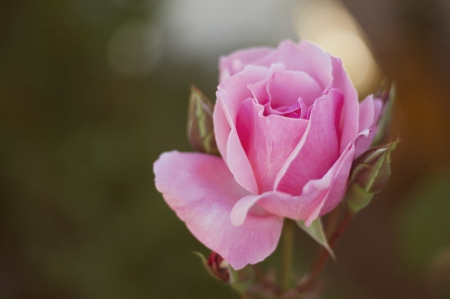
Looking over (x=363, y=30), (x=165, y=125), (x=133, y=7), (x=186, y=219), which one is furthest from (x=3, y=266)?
(x=363, y=30)

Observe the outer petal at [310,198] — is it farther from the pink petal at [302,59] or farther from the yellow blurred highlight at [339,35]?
the yellow blurred highlight at [339,35]

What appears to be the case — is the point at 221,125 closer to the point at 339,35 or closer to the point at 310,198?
the point at 310,198

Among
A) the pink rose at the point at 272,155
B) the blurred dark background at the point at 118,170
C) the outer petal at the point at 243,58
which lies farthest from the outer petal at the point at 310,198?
the blurred dark background at the point at 118,170

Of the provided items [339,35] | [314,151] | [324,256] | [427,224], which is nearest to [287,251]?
[324,256]

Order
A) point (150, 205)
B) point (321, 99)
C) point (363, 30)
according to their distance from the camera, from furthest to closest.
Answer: point (363, 30), point (150, 205), point (321, 99)

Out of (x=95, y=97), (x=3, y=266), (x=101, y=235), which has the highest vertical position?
(x=95, y=97)

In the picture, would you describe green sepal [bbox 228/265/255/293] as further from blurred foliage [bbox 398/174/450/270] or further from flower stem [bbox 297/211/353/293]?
blurred foliage [bbox 398/174/450/270]

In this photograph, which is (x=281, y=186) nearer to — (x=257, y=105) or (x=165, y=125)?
(x=257, y=105)
